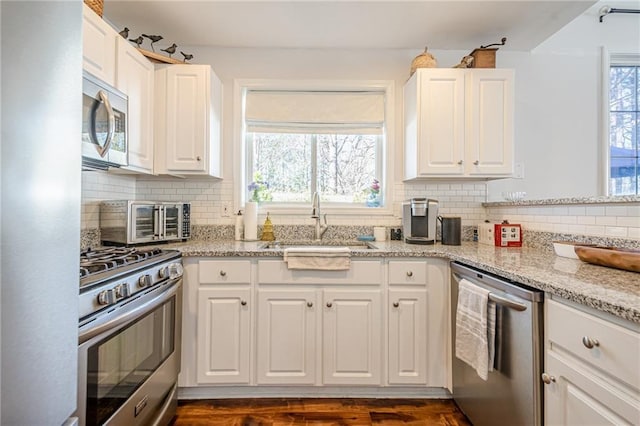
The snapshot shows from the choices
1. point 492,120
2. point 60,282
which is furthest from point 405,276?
point 60,282

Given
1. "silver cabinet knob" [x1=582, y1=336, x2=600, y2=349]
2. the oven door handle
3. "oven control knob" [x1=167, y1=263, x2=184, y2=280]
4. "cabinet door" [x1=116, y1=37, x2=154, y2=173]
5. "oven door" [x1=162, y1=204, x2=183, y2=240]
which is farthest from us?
"oven door" [x1=162, y1=204, x2=183, y2=240]

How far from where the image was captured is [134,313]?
4.27ft

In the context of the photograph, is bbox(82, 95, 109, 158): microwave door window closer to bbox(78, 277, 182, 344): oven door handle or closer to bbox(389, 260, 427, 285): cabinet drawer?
bbox(78, 277, 182, 344): oven door handle

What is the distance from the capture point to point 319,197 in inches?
100

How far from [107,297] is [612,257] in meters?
1.94

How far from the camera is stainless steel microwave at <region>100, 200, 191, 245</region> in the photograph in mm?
1901

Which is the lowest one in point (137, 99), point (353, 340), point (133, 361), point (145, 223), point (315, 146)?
point (353, 340)

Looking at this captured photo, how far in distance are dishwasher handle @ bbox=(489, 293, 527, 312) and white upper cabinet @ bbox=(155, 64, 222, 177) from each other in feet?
6.16

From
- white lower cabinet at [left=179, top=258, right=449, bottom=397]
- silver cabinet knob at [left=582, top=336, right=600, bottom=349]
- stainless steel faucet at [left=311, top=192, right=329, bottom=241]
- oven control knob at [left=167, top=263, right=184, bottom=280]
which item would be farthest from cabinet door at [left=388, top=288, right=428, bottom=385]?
oven control knob at [left=167, top=263, right=184, bottom=280]

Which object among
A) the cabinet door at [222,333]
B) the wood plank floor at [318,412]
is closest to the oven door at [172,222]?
the cabinet door at [222,333]

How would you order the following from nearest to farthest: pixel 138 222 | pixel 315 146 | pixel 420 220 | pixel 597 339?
pixel 597 339, pixel 138 222, pixel 420 220, pixel 315 146

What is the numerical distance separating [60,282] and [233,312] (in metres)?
1.35

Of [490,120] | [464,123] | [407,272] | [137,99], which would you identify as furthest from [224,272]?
[490,120]

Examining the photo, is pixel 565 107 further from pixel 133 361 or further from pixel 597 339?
pixel 133 361
